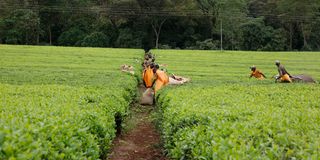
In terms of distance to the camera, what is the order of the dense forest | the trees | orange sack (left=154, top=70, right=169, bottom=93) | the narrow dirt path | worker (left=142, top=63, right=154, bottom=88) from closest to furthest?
the narrow dirt path → orange sack (left=154, top=70, right=169, bottom=93) → worker (left=142, top=63, right=154, bottom=88) → the trees → the dense forest

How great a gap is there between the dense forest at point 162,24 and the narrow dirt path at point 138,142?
1670 inches

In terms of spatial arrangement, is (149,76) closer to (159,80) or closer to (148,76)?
(148,76)

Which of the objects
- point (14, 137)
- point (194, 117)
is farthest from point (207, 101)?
point (14, 137)

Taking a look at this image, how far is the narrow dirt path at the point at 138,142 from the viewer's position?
28.6 ft

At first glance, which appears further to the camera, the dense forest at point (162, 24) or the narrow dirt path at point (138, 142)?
the dense forest at point (162, 24)

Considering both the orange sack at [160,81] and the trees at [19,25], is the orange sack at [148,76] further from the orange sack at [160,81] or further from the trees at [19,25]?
the trees at [19,25]

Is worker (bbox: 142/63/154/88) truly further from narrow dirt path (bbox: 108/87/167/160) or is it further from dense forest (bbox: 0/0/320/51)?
dense forest (bbox: 0/0/320/51)

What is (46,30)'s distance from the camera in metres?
59.4

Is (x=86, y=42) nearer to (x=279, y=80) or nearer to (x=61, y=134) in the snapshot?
(x=279, y=80)

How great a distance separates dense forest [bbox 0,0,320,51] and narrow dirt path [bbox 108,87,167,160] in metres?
42.4

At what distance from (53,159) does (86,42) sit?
51267 mm

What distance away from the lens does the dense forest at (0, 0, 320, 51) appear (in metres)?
54.6

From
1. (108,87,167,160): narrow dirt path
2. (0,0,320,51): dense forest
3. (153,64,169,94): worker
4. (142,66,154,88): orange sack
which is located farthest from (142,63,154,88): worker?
(0,0,320,51): dense forest

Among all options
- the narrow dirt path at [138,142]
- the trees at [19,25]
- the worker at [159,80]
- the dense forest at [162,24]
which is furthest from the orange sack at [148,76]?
the trees at [19,25]
